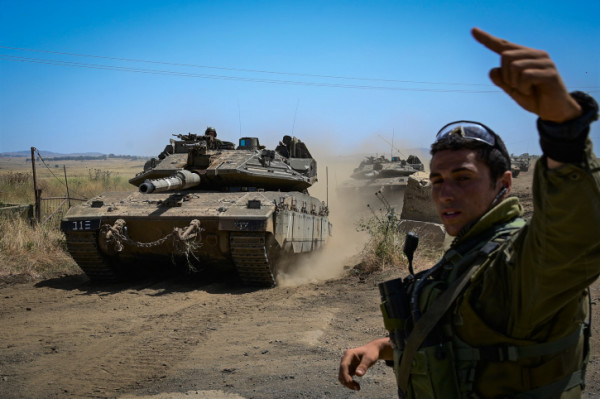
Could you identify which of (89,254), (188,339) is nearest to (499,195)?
(188,339)

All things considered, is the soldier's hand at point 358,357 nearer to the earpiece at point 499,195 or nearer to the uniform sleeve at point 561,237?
the earpiece at point 499,195

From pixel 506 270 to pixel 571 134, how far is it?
39 centimetres

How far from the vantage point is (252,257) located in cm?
799

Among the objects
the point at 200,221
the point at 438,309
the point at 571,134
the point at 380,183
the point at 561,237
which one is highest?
the point at 571,134

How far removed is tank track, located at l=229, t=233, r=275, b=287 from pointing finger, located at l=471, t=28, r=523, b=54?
6.73 m

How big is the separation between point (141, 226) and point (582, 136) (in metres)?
7.97

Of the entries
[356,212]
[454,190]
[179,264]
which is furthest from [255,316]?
[356,212]

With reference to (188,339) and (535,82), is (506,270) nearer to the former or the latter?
(535,82)

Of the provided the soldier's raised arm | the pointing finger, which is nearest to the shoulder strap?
the soldier's raised arm

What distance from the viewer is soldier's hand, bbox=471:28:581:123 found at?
1.05 meters

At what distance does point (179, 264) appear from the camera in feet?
32.1

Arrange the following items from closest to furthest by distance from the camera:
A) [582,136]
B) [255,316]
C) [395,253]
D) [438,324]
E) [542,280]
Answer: [582,136] < [542,280] < [438,324] < [255,316] < [395,253]

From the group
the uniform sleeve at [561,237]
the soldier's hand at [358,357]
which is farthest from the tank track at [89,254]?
the uniform sleeve at [561,237]

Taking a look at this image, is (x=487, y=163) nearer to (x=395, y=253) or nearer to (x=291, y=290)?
(x=291, y=290)
